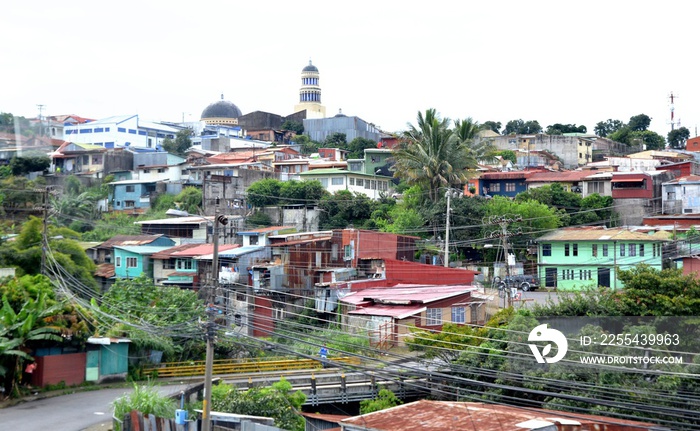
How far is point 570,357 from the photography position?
21812 mm

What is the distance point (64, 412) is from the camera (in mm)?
21344

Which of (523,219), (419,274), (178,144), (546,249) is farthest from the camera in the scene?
(178,144)

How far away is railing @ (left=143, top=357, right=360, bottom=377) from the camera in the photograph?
2611 centimetres

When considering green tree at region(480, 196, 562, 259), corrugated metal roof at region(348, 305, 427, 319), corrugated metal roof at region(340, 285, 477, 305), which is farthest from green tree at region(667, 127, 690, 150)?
corrugated metal roof at region(348, 305, 427, 319)

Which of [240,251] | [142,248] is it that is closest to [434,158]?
[240,251]

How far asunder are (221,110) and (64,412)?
3042 inches

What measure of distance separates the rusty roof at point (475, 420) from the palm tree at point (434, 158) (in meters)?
27.9

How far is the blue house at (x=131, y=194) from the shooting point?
5694cm

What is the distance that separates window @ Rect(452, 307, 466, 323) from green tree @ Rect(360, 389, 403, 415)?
7.22 metres

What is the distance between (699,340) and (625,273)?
3.42 m

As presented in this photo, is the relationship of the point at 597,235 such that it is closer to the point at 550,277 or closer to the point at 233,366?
the point at 550,277

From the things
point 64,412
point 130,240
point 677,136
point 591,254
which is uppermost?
point 677,136

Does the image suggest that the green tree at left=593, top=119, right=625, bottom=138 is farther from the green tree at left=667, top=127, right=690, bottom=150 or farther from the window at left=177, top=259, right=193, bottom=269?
the window at left=177, top=259, right=193, bottom=269

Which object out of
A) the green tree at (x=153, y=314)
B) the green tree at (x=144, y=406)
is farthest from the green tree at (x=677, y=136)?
the green tree at (x=144, y=406)
